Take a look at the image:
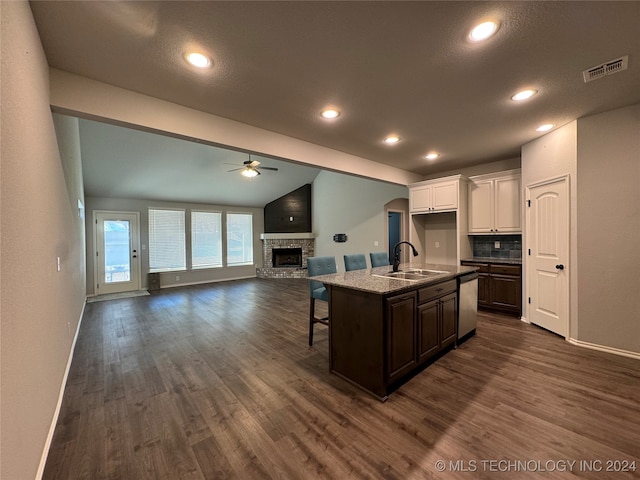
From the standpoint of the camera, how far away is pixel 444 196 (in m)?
4.79

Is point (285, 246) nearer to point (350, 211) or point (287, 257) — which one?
point (287, 257)

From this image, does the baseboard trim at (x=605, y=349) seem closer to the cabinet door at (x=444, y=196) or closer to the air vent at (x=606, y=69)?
the cabinet door at (x=444, y=196)

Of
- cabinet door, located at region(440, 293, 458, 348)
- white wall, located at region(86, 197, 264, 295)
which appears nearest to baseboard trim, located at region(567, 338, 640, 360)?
cabinet door, located at region(440, 293, 458, 348)

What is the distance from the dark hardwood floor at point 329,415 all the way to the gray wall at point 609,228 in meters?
0.35

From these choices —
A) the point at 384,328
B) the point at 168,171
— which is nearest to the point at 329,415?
the point at 384,328

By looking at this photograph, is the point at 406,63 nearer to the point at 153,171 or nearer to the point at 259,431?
the point at 259,431

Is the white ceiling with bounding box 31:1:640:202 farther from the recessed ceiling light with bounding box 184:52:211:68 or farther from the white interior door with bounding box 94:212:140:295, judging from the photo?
the white interior door with bounding box 94:212:140:295

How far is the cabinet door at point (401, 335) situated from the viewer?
217cm

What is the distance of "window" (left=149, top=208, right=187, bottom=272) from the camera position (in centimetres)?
721

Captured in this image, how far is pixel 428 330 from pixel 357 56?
243 cm

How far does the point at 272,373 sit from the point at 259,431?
78 centimetres

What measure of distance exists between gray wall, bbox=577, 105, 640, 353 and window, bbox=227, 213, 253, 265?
800 centimetres

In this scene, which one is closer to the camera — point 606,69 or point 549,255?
point 606,69

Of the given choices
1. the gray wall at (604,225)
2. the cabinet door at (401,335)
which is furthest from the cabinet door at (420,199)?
the cabinet door at (401,335)
